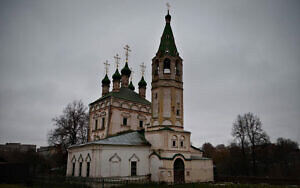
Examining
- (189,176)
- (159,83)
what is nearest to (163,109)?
(159,83)

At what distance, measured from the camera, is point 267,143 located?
101 ft

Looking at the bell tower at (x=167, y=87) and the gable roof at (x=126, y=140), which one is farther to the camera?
the bell tower at (x=167, y=87)

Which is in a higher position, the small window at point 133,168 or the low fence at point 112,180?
the small window at point 133,168

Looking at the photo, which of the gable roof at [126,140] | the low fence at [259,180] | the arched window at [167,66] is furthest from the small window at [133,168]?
the arched window at [167,66]

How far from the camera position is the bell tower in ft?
Result: 77.3

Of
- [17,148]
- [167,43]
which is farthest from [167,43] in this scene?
[17,148]

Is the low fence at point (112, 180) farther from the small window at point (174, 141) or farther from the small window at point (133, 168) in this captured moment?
the small window at point (174, 141)

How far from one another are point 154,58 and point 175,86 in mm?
3662

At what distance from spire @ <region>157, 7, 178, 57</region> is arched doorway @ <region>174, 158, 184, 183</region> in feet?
33.8

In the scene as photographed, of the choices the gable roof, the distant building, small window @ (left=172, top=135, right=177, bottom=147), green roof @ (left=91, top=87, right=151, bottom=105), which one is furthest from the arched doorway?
the distant building

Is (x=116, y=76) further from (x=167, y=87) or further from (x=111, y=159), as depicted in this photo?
(x=111, y=159)

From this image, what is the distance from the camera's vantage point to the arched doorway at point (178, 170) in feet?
72.8

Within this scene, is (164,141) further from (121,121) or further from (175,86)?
(121,121)

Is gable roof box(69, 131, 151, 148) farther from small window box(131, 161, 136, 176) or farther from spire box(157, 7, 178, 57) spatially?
spire box(157, 7, 178, 57)
